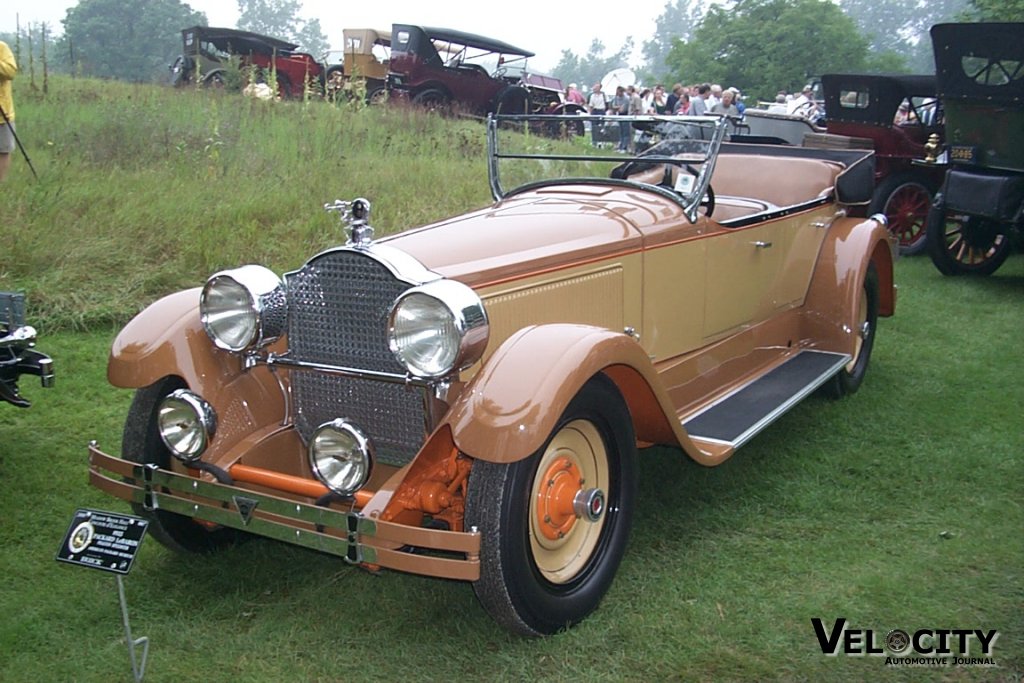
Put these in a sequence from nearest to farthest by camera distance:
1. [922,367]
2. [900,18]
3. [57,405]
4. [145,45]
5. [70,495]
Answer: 1. [70,495]
2. [57,405]
3. [922,367]
4. [145,45]
5. [900,18]

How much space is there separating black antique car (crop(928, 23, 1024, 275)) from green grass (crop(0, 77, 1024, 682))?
65.3 inches

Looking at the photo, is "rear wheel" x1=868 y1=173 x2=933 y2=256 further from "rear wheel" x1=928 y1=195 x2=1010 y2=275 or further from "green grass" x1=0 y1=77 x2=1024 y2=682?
"green grass" x1=0 y1=77 x2=1024 y2=682

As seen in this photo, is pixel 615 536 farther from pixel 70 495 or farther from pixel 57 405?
pixel 57 405

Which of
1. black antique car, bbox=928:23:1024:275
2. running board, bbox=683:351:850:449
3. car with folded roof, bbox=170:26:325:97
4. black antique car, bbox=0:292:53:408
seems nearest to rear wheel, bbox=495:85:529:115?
car with folded roof, bbox=170:26:325:97

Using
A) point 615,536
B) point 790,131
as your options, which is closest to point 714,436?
point 615,536

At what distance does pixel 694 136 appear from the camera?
4078mm

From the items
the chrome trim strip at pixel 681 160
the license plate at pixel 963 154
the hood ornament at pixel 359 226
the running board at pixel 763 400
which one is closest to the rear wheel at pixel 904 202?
the license plate at pixel 963 154

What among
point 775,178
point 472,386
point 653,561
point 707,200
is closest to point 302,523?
point 472,386

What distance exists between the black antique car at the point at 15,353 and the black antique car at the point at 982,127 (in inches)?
278

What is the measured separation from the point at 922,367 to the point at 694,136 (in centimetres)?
262

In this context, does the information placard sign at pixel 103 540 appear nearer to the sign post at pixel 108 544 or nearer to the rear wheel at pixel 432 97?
the sign post at pixel 108 544

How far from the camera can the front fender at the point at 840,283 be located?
5.02 m

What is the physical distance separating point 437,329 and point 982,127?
6.81 metres

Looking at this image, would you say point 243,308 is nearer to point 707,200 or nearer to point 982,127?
point 707,200
